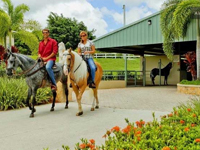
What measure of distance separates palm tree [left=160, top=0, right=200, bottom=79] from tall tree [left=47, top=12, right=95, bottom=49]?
24.9 meters

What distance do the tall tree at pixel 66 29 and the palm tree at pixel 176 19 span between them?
24.9 meters

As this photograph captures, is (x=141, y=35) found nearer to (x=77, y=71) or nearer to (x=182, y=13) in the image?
(x=182, y=13)

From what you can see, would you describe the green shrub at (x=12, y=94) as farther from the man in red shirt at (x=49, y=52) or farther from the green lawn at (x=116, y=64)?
the green lawn at (x=116, y=64)

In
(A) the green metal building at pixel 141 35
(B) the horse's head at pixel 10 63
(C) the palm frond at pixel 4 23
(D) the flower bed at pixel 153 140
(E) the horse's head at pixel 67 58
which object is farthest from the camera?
(C) the palm frond at pixel 4 23

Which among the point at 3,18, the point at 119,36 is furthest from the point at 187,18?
the point at 3,18

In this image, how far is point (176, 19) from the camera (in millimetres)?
11500

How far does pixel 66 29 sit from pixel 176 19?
28.4 meters

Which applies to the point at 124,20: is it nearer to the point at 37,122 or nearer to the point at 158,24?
the point at 158,24

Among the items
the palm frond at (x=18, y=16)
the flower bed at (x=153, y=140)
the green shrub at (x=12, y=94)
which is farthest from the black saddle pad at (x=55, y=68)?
the palm frond at (x=18, y=16)

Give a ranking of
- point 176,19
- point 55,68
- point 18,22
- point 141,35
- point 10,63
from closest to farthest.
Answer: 1. point 10,63
2. point 55,68
3. point 176,19
4. point 141,35
5. point 18,22

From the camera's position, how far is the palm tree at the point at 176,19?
37.4ft

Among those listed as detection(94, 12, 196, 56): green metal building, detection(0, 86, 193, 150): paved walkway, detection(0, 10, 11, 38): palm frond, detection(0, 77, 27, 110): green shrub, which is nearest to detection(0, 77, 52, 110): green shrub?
detection(0, 77, 27, 110): green shrub

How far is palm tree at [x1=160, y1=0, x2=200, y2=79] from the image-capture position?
11.4m

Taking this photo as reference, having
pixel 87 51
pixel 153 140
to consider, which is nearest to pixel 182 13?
pixel 87 51
